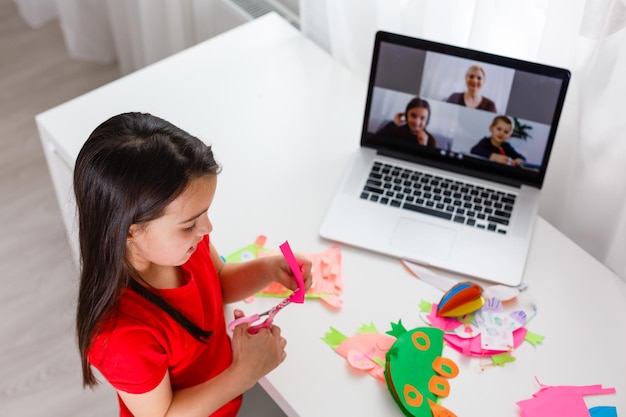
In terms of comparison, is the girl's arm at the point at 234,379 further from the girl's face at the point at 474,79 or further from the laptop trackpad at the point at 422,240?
the girl's face at the point at 474,79

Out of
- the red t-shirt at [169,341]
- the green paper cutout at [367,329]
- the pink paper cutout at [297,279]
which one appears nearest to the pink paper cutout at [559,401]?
the green paper cutout at [367,329]

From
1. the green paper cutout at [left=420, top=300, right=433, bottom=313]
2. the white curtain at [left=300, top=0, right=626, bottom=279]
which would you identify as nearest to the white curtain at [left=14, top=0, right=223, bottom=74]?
the white curtain at [left=300, top=0, right=626, bottom=279]

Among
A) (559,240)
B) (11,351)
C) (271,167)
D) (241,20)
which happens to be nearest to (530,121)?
(559,240)

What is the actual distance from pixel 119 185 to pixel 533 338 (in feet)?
2.05

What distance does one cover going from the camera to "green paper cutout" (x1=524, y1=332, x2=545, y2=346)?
3.74 ft

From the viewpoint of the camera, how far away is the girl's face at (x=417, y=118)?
51.3 inches

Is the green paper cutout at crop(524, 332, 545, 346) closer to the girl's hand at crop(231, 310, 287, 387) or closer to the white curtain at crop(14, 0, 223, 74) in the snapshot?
the girl's hand at crop(231, 310, 287, 387)

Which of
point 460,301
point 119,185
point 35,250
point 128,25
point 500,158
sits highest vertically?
point 119,185

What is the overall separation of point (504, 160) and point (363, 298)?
337mm

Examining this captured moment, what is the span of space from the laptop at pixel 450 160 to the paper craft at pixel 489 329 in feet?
0.18

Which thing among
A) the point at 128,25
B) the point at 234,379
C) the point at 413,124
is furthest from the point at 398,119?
the point at 128,25

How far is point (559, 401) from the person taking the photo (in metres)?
1.07

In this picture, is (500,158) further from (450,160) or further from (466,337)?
(466,337)

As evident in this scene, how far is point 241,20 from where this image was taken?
1.96 m
